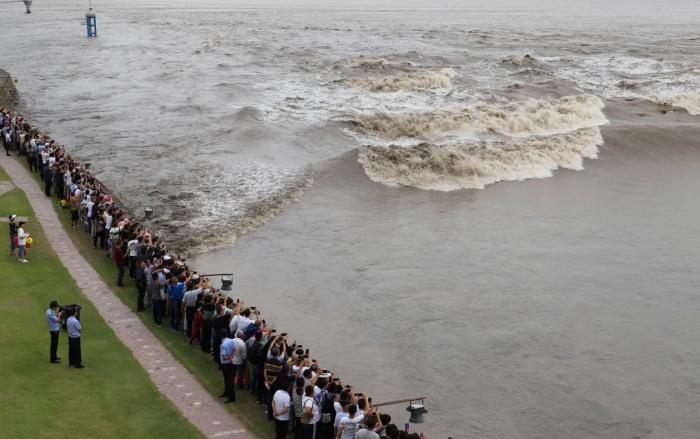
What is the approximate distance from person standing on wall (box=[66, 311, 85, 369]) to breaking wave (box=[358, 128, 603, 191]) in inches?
786

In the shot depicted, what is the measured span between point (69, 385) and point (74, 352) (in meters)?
0.86

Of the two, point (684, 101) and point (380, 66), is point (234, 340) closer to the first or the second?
point (684, 101)

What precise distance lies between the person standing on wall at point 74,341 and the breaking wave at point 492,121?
28070 mm

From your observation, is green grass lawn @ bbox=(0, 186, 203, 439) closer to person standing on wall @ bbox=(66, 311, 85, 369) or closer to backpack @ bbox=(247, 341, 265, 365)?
person standing on wall @ bbox=(66, 311, 85, 369)

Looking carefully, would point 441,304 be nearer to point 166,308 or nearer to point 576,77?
point 166,308

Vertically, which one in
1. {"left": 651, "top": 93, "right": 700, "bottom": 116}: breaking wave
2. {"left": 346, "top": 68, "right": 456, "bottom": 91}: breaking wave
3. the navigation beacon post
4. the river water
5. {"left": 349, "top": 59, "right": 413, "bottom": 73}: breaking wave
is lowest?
the river water

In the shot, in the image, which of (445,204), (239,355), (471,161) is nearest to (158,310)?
(239,355)

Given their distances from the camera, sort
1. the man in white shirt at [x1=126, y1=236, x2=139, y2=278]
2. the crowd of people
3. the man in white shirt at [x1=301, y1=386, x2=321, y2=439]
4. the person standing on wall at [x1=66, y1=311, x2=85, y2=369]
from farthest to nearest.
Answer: the man in white shirt at [x1=126, y1=236, x2=139, y2=278] < the person standing on wall at [x1=66, y1=311, x2=85, y2=369] < the crowd of people < the man in white shirt at [x1=301, y1=386, x2=321, y2=439]

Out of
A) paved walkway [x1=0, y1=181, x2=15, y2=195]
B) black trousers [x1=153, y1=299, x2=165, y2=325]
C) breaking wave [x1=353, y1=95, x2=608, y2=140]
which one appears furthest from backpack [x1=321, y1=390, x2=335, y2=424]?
breaking wave [x1=353, y1=95, x2=608, y2=140]

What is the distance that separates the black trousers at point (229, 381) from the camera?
16.6m

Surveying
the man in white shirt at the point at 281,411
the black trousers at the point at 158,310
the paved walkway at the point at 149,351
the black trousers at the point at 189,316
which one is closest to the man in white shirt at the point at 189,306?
the black trousers at the point at 189,316

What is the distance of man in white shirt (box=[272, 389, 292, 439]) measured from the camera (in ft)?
49.1

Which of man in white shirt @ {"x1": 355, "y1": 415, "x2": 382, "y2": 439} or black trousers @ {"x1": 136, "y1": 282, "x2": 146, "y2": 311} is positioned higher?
man in white shirt @ {"x1": 355, "y1": 415, "x2": 382, "y2": 439}

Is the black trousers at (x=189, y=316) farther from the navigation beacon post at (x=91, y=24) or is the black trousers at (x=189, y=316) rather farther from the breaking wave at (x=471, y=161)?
the navigation beacon post at (x=91, y=24)
